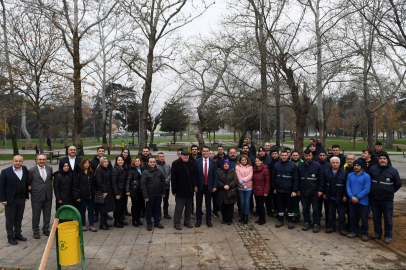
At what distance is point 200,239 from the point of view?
596cm

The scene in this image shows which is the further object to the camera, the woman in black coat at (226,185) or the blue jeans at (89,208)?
the woman in black coat at (226,185)

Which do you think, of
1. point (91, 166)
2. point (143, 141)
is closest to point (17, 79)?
point (143, 141)

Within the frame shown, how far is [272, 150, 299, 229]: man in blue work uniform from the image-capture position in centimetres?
662

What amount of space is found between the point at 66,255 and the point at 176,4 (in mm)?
16024

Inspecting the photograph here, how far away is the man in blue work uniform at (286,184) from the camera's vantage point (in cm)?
662

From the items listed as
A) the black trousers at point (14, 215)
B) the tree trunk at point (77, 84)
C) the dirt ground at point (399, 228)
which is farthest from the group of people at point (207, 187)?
the tree trunk at point (77, 84)

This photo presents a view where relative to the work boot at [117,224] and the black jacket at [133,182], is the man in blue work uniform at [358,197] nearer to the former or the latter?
the black jacket at [133,182]

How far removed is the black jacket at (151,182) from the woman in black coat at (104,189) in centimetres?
77

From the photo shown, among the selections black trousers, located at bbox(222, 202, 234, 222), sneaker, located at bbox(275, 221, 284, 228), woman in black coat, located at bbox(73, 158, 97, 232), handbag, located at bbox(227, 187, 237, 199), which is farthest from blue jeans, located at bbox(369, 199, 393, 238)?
woman in black coat, located at bbox(73, 158, 97, 232)

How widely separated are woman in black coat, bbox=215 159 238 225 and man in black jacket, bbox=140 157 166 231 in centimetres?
140

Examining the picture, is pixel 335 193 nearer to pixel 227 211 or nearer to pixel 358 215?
pixel 358 215

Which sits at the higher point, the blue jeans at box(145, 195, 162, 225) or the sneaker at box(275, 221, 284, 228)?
the blue jeans at box(145, 195, 162, 225)

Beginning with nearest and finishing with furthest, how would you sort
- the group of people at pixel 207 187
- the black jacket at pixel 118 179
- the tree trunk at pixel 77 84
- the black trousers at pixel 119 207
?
the group of people at pixel 207 187
the black jacket at pixel 118 179
the black trousers at pixel 119 207
the tree trunk at pixel 77 84

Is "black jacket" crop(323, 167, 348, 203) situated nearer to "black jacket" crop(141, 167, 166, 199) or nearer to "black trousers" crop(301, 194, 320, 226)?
"black trousers" crop(301, 194, 320, 226)
